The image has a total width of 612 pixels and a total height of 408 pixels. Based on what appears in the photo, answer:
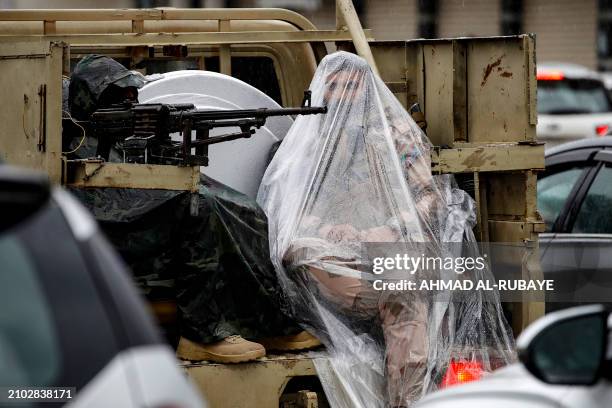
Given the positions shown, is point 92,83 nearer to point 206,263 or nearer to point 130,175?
point 130,175

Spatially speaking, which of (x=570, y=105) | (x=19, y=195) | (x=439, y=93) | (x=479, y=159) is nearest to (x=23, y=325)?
(x=19, y=195)

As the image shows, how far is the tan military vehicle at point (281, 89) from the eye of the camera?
17.1 ft

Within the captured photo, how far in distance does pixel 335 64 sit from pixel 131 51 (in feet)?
5.93

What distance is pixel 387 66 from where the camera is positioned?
22.8ft

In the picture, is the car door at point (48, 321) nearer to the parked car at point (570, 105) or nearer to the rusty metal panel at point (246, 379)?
the rusty metal panel at point (246, 379)

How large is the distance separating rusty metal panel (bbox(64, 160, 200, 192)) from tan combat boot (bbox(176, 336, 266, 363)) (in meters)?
0.62

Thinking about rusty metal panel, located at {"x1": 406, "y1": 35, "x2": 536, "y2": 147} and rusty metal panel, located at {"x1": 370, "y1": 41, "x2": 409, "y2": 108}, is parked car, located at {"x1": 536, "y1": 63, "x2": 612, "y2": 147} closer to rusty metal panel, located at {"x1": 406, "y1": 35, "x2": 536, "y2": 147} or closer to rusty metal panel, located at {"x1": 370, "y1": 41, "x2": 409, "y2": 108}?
rusty metal panel, located at {"x1": 370, "y1": 41, "x2": 409, "y2": 108}

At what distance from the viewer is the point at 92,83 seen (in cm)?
583

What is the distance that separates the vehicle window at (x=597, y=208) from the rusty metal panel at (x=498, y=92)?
1.53 meters

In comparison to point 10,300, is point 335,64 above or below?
above

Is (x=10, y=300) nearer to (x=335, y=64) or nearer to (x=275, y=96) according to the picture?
(x=335, y=64)

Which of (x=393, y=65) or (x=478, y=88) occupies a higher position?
(x=393, y=65)

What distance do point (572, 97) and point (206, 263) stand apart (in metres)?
16.5

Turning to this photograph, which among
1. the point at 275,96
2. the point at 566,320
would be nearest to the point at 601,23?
the point at 275,96
